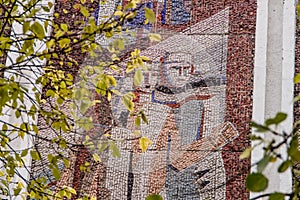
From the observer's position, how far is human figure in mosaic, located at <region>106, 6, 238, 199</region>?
482 cm

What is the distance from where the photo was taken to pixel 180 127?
4.93 m

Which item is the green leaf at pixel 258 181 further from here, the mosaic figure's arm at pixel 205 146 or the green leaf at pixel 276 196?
the mosaic figure's arm at pixel 205 146

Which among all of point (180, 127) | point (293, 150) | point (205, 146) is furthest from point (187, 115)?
point (293, 150)

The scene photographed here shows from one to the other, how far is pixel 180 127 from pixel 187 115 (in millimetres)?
94

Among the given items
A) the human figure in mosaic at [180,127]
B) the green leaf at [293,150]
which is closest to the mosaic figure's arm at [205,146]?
the human figure in mosaic at [180,127]

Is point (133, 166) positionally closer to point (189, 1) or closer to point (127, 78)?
point (127, 78)

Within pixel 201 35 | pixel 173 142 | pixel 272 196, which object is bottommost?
pixel 272 196

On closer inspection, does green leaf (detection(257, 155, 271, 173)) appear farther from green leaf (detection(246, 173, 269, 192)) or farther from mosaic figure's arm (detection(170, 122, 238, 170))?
mosaic figure's arm (detection(170, 122, 238, 170))

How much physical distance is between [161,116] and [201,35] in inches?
24.8

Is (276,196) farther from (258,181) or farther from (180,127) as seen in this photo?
(180,127)

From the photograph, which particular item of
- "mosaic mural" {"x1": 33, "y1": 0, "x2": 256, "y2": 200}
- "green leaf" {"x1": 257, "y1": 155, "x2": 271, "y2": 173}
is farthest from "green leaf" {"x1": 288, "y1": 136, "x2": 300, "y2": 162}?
"mosaic mural" {"x1": 33, "y1": 0, "x2": 256, "y2": 200}

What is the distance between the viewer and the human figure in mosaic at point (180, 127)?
482cm

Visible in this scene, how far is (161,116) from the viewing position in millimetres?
4949

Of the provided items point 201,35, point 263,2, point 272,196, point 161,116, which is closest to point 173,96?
point 161,116
